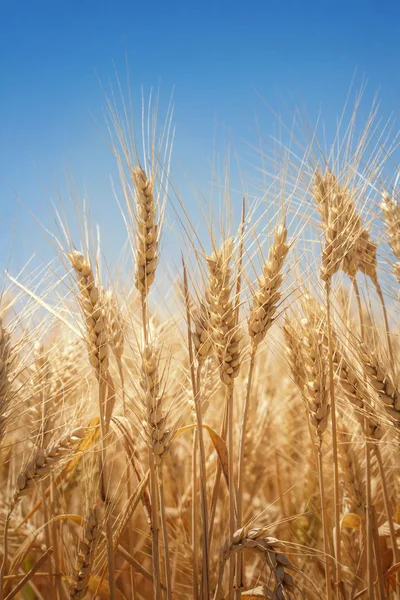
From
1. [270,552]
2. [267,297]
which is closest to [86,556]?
[270,552]

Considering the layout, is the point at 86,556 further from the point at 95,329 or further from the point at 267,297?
the point at 267,297

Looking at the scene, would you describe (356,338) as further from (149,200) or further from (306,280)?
(149,200)

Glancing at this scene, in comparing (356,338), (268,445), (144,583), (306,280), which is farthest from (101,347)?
(268,445)

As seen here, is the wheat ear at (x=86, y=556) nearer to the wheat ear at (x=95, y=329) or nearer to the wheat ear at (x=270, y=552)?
the wheat ear at (x=95, y=329)

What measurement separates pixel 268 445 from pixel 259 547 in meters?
1.55

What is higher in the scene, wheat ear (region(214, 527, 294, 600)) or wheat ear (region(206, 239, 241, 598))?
wheat ear (region(206, 239, 241, 598))

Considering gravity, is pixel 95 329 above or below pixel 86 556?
above

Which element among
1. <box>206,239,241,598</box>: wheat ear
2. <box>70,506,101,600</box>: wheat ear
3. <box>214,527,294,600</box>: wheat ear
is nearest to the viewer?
<box>214,527,294,600</box>: wheat ear

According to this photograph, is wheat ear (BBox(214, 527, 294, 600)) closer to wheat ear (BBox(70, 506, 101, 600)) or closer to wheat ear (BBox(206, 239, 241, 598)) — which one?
wheat ear (BBox(206, 239, 241, 598))

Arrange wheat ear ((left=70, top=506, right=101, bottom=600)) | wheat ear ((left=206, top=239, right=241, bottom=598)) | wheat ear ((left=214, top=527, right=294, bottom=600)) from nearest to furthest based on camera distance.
Result: 1. wheat ear ((left=214, top=527, right=294, bottom=600))
2. wheat ear ((left=206, top=239, right=241, bottom=598))
3. wheat ear ((left=70, top=506, right=101, bottom=600))

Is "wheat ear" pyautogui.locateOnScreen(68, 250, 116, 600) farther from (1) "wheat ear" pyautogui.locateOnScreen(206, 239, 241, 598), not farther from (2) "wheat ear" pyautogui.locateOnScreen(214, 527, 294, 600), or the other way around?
(2) "wheat ear" pyautogui.locateOnScreen(214, 527, 294, 600)

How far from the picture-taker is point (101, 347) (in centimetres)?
163

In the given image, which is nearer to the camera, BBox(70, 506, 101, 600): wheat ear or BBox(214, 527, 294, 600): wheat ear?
BBox(214, 527, 294, 600): wheat ear

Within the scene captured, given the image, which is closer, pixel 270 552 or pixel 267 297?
pixel 270 552
